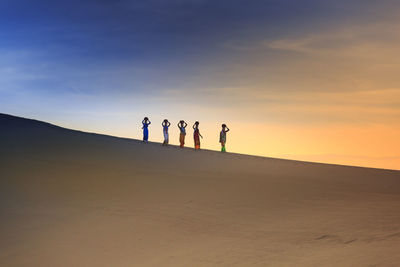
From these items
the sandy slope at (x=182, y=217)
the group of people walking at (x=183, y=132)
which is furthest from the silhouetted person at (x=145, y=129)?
the sandy slope at (x=182, y=217)

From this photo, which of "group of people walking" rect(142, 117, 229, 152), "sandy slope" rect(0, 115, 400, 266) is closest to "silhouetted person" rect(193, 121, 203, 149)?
"group of people walking" rect(142, 117, 229, 152)

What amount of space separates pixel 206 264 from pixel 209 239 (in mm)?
1409

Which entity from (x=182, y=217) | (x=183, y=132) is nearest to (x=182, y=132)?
(x=183, y=132)

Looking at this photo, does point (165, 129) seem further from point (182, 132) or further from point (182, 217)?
point (182, 217)

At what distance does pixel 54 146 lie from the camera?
21125 millimetres

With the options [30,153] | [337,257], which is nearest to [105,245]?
[337,257]

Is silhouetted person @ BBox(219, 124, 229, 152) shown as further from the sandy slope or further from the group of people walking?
the sandy slope

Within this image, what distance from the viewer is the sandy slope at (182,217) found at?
22.7 ft

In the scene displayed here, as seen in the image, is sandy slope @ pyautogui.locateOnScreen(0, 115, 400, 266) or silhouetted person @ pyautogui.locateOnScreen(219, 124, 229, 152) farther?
silhouetted person @ pyautogui.locateOnScreen(219, 124, 229, 152)

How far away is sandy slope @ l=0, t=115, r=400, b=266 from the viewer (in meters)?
6.91

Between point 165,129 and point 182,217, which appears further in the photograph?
point 165,129

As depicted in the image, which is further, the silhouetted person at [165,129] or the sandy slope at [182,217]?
the silhouetted person at [165,129]

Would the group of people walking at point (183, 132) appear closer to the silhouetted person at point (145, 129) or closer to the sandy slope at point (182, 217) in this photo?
the silhouetted person at point (145, 129)

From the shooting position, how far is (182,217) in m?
9.84
